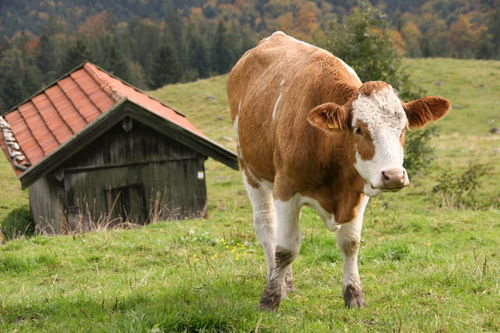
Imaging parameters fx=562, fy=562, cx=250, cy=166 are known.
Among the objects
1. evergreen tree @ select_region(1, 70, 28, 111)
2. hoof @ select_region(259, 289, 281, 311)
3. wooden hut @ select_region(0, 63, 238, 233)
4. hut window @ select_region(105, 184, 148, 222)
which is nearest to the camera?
hoof @ select_region(259, 289, 281, 311)

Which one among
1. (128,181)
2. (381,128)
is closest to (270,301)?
(381,128)

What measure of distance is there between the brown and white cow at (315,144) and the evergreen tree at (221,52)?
9233 centimetres

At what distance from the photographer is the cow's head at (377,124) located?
4.03 m

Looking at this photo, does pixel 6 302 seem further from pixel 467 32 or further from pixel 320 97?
pixel 467 32

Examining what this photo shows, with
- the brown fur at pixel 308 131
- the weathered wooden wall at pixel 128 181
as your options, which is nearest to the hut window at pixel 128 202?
the weathered wooden wall at pixel 128 181

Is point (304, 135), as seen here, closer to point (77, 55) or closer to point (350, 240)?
point (350, 240)

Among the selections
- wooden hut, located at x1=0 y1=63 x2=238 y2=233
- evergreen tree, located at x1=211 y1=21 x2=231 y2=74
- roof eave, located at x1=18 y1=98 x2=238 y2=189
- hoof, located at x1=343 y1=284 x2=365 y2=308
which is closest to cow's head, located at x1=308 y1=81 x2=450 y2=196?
hoof, located at x1=343 y1=284 x2=365 y2=308

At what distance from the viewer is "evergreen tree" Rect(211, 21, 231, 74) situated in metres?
97.4

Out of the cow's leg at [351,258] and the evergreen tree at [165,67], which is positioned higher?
the cow's leg at [351,258]

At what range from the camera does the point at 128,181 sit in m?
15.4

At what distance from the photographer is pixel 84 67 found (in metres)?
20.6

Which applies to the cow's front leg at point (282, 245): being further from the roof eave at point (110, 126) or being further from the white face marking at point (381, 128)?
the roof eave at point (110, 126)

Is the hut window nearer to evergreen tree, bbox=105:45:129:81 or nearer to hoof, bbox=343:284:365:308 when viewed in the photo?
hoof, bbox=343:284:365:308

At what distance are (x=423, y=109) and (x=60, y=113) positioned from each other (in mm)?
13604
